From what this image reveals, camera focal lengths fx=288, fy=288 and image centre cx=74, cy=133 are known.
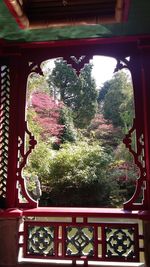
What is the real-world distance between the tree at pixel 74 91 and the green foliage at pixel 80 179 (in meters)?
2.81

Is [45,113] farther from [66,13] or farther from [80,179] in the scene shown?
[66,13]

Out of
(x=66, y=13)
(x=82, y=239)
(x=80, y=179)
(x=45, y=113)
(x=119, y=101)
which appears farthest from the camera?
(x=119, y=101)

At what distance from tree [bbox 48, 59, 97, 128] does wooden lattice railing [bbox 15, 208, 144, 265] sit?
7.94m

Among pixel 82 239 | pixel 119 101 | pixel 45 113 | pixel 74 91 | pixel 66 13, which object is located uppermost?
pixel 74 91

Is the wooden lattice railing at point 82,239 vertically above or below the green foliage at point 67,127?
below

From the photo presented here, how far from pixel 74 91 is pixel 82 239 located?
8.71m

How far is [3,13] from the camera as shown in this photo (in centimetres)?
234

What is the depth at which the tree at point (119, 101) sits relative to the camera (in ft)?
31.3

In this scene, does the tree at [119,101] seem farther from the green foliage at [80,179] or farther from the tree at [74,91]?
the green foliage at [80,179]

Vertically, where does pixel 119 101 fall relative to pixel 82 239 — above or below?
above

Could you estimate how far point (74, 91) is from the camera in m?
11.0

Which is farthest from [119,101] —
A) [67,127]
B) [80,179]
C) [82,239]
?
[82,239]

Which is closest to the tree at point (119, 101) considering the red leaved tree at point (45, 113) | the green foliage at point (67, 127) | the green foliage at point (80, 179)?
the green foliage at point (67, 127)

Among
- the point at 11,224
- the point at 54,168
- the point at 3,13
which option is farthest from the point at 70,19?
the point at 54,168
